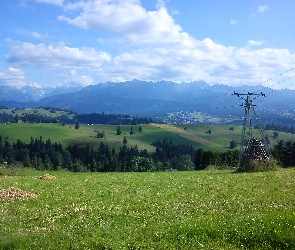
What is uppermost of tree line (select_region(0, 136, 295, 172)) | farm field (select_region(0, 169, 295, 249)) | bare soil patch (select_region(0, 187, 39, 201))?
farm field (select_region(0, 169, 295, 249))

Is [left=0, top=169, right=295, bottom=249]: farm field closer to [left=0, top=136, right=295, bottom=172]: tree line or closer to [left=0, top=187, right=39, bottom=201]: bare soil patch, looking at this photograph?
[left=0, top=187, right=39, bottom=201]: bare soil patch

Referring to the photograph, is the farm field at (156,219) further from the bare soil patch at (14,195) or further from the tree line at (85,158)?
the tree line at (85,158)

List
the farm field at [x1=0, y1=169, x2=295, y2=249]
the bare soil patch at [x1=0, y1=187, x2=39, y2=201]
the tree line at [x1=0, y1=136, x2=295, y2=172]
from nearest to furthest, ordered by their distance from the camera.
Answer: the farm field at [x1=0, y1=169, x2=295, y2=249], the bare soil patch at [x1=0, y1=187, x2=39, y2=201], the tree line at [x1=0, y1=136, x2=295, y2=172]

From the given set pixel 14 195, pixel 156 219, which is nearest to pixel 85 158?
pixel 14 195

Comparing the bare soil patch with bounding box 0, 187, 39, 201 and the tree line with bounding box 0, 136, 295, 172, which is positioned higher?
the bare soil patch with bounding box 0, 187, 39, 201

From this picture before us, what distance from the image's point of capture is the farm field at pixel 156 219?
1218cm

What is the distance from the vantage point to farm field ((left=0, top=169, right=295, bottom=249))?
1218cm

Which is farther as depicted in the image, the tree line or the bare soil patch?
the tree line

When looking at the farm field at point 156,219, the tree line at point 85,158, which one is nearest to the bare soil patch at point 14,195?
the farm field at point 156,219

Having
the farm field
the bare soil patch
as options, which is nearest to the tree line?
the farm field

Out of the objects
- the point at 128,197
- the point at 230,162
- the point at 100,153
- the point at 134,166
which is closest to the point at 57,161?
the point at 100,153

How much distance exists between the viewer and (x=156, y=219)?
52.3 ft

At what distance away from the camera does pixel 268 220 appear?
13414 millimetres

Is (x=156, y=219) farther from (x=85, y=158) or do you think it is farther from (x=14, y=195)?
(x=85, y=158)
